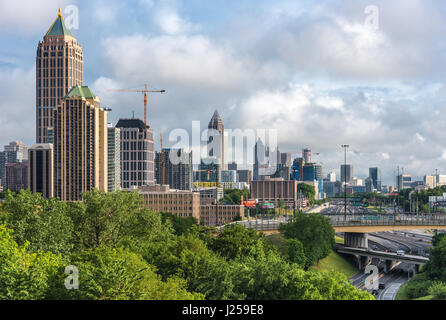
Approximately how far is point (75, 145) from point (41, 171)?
17.9 meters

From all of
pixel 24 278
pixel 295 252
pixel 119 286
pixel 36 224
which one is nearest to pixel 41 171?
pixel 295 252

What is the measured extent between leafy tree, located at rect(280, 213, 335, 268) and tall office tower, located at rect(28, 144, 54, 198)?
118 metres

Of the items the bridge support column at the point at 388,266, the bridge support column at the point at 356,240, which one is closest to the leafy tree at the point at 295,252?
the bridge support column at the point at 388,266

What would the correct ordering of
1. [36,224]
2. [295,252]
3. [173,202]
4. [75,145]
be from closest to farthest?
[36,224] < [295,252] < [173,202] < [75,145]

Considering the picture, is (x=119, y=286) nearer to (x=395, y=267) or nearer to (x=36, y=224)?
(x=36, y=224)

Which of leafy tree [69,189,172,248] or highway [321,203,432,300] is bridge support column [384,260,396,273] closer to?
highway [321,203,432,300]

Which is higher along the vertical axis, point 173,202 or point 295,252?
point 173,202

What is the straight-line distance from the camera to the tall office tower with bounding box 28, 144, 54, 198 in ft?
607

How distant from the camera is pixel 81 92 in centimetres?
18738

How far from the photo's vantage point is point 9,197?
147 feet

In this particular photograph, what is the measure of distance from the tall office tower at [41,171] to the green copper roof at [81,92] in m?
23.3

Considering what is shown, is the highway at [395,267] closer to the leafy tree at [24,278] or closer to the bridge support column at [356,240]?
the bridge support column at [356,240]
